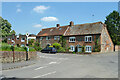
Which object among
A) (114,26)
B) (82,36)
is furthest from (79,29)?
(114,26)

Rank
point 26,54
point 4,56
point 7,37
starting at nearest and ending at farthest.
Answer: point 4,56
point 26,54
point 7,37

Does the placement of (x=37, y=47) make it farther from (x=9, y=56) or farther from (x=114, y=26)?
(x=114, y=26)

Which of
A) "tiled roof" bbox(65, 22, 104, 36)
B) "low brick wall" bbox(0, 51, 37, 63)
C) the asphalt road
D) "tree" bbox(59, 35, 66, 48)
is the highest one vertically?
"tiled roof" bbox(65, 22, 104, 36)

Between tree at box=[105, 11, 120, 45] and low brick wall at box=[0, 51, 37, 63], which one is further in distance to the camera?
tree at box=[105, 11, 120, 45]

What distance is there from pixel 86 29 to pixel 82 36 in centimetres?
287

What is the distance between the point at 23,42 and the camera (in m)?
49.4

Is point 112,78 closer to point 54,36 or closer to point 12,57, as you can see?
point 12,57

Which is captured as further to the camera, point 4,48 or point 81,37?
point 81,37

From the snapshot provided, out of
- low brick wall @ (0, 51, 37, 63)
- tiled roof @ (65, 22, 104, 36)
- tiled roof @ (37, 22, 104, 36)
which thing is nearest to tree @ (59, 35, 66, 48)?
tiled roof @ (37, 22, 104, 36)

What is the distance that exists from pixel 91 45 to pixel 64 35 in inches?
391

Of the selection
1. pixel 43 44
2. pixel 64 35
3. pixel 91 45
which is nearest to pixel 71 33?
pixel 64 35

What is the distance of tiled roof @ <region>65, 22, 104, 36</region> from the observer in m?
33.4

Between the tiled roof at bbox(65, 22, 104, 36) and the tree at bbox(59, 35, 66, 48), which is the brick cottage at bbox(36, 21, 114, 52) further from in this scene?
the tree at bbox(59, 35, 66, 48)

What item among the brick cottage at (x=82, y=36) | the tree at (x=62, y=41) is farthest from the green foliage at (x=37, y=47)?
the tree at (x=62, y=41)
